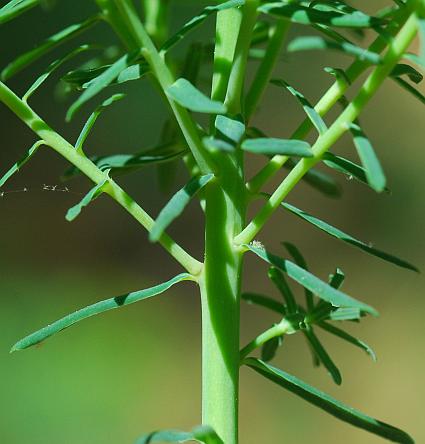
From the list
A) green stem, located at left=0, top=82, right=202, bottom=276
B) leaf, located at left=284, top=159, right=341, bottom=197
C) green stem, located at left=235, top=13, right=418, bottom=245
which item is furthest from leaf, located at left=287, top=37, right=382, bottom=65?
leaf, located at left=284, top=159, right=341, bottom=197

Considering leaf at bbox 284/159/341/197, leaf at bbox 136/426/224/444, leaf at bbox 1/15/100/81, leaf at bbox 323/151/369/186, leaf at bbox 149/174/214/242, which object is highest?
leaf at bbox 1/15/100/81

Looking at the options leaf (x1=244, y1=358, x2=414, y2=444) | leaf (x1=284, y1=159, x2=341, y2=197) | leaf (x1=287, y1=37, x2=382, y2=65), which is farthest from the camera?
leaf (x1=284, y1=159, x2=341, y2=197)

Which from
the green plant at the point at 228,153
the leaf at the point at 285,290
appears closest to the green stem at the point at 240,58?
the green plant at the point at 228,153

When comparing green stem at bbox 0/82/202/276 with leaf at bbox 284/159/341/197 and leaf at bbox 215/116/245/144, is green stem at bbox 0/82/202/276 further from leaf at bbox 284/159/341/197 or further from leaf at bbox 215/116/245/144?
leaf at bbox 284/159/341/197

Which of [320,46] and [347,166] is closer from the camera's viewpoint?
[320,46]

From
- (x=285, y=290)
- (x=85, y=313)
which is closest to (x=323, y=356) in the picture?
(x=285, y=290)

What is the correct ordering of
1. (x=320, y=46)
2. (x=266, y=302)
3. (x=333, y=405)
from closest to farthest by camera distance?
1. (x=320, y=46)
2. (x=333, y=405)
3. (x=266, y=302)

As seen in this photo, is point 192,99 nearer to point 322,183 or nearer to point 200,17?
point 200,17

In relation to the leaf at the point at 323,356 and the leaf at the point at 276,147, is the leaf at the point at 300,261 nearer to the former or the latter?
the leaf at the point at 323,356
